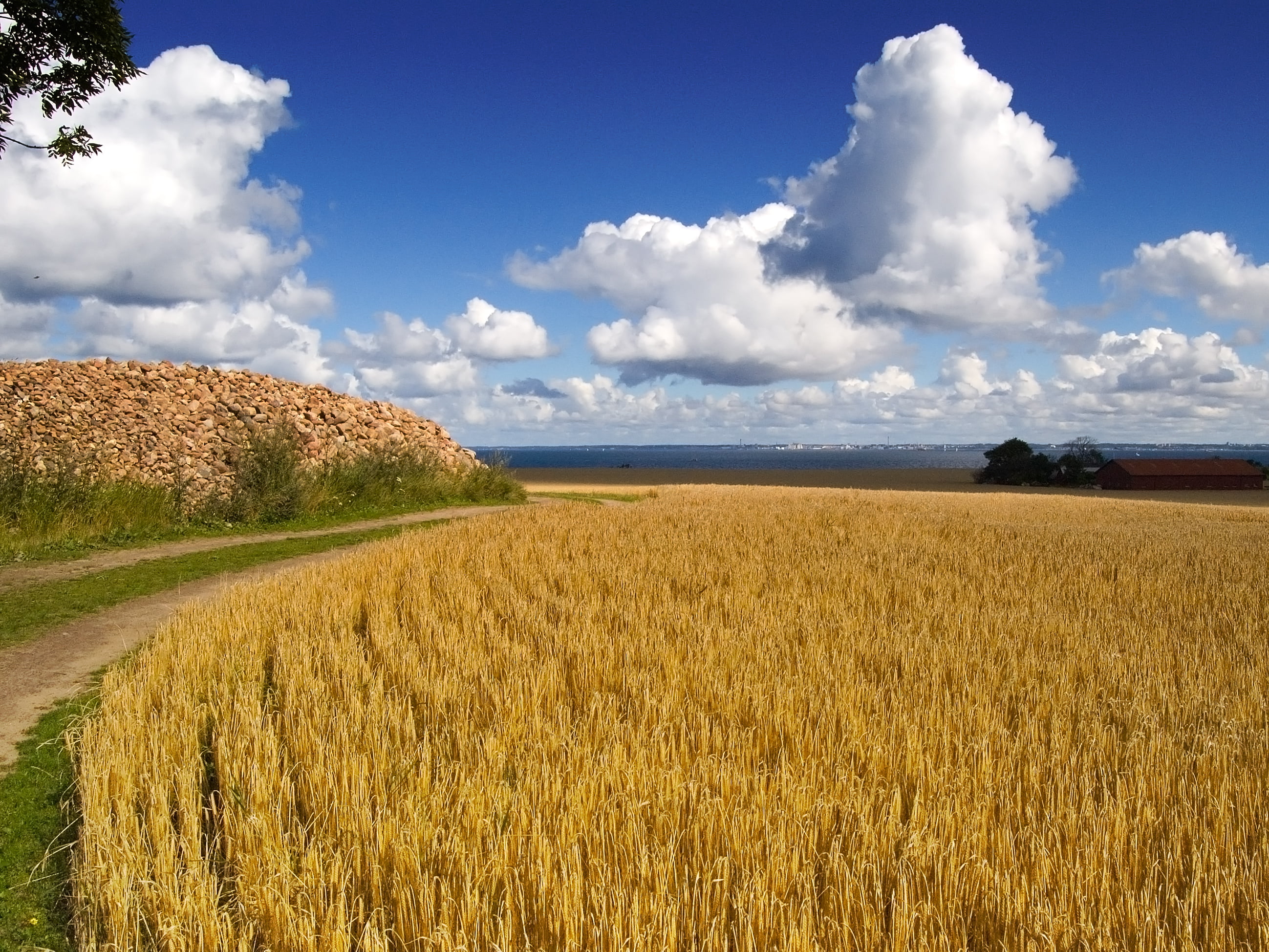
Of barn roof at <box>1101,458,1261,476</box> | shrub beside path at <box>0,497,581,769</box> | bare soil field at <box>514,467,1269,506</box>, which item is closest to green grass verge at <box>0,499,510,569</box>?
shrub beside path at <box>0,497,581,769</box>

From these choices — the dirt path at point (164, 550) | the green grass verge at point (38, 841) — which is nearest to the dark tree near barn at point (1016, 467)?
the dirt path at point (164, 550)

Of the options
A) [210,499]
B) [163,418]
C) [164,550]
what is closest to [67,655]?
[164,550]

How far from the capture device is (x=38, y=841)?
4.43m

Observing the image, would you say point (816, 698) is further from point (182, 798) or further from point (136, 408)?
point (136, 408)

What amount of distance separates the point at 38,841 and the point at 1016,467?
63.9m

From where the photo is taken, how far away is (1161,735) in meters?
4.94

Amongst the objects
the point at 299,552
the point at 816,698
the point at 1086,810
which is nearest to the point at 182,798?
the point at 816,698

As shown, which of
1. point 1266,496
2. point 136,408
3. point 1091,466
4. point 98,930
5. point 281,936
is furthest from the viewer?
point 1091,466

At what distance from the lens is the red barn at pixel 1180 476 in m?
52.2

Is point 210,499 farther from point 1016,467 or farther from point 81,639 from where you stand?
point 1016,467

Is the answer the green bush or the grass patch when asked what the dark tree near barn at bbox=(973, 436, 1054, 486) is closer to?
the grass patch

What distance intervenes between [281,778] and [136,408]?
2253 cm

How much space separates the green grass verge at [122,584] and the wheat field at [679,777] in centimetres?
234

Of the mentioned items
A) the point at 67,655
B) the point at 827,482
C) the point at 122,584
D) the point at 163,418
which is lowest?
the point at 67,655
